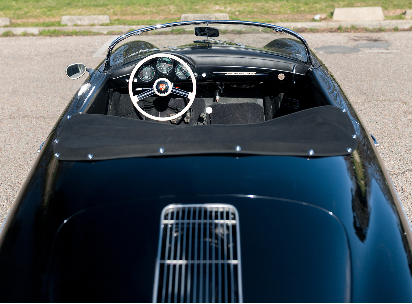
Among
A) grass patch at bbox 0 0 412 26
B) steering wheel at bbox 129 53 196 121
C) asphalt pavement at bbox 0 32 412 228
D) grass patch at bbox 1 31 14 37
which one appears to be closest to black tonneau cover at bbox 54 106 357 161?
steering wheel at bbox 129 53 196 121

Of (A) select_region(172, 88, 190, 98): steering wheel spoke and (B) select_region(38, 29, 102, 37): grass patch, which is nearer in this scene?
(A) select_region(172, 88, 190, 98): steering wheel spoke

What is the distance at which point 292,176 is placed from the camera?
182cm

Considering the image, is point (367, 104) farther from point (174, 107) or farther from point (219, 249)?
point (219, 249)

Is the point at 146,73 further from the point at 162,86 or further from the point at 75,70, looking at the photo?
the point at 75,70

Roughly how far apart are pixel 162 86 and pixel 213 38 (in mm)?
802

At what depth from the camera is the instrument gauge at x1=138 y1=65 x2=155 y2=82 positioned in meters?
3.12

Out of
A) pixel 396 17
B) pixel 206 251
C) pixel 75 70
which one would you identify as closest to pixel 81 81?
pixel 75 70

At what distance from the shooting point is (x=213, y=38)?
344 cm

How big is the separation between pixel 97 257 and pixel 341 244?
1.04m

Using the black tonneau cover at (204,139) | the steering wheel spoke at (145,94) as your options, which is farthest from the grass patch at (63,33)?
the black tonneau cover at (204,139)

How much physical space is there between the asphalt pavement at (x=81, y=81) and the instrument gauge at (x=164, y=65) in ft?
1.41

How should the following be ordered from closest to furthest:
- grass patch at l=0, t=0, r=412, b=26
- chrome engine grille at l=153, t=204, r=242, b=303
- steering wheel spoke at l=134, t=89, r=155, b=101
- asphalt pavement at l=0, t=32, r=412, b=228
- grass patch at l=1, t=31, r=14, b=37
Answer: chrome engine grille at l=153, t=204, r=242, b=303 < steering wheel spoke at l=134, t=89, r=155, b=101 < asphalt pavement at l=0, t=32, r=412, b=228 < grass patch at l=1, t=31, r=14, b=37 < grass patch at l=0, t=0, r=412, b=26

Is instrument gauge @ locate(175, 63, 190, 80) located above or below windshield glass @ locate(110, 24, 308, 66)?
below

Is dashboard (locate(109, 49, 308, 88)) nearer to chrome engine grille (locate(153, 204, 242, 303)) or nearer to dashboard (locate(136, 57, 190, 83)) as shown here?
dashboard (locate(136, 57, 190, 83))
